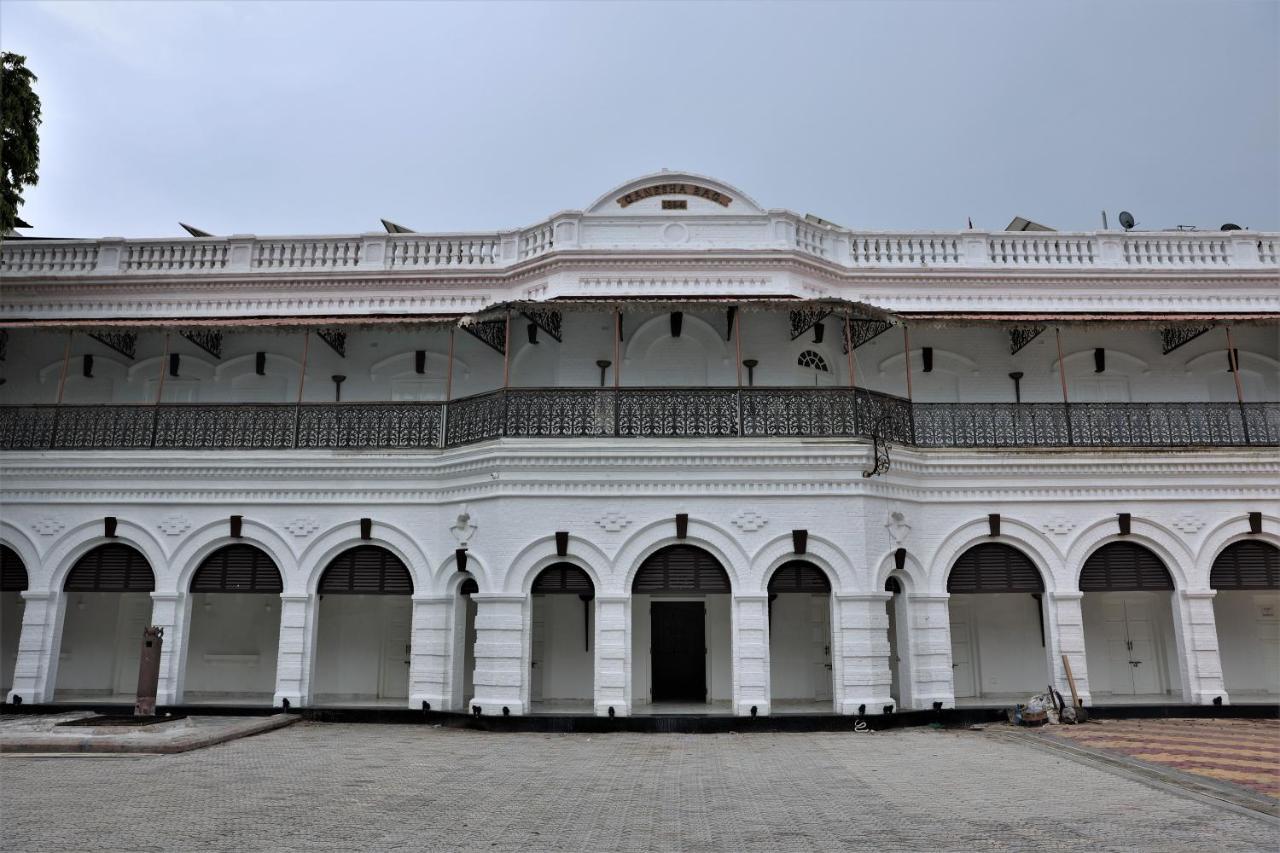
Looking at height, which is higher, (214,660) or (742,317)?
(742,317)

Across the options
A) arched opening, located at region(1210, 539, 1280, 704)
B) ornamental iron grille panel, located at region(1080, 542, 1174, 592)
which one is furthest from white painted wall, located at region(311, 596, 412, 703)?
arched opening, located at region(1210, 539, 1280, 704)

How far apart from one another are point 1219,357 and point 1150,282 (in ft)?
6.18

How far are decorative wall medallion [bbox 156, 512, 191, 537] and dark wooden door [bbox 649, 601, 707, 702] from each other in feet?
25.8

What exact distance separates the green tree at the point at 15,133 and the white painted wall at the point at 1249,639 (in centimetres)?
2180

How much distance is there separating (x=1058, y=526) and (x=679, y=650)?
21.3 ft

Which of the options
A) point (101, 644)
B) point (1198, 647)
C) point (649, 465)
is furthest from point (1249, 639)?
point (101, 644)

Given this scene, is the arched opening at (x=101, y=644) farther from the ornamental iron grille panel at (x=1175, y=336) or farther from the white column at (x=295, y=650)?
the ornamental iron grille panel at (x=1175, y=336)

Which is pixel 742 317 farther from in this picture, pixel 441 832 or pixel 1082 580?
pixel 441 832

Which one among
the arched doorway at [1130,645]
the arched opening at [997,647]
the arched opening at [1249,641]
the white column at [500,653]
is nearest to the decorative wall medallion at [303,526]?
the white column at [500,653]

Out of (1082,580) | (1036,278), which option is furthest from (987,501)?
(1036,278)

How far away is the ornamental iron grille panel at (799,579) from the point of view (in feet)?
43.4

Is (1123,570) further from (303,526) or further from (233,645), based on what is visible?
(233,645)

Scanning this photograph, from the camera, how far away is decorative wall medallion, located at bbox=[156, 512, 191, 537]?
14445 mm

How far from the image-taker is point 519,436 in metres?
13.4
